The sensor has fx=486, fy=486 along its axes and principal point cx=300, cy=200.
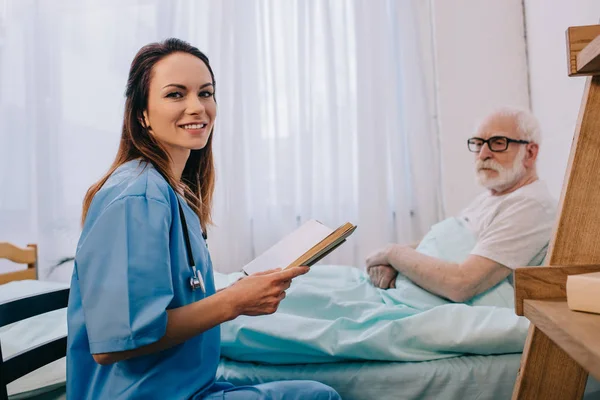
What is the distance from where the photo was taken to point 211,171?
1.14m

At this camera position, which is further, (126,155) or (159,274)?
(126,155)

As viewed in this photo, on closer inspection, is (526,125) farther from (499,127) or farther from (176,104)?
(176,104)

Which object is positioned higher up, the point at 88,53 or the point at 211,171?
the point at 88,53

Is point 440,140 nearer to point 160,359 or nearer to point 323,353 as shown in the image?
point 323,353

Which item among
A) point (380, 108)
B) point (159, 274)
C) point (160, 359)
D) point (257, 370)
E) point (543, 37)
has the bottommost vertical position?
point (257, 370)

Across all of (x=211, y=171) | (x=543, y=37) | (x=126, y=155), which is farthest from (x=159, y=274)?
(x=543, y=37)

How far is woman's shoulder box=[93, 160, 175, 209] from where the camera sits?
743mm

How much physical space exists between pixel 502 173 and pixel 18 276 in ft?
6.74

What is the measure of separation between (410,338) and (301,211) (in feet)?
4.85

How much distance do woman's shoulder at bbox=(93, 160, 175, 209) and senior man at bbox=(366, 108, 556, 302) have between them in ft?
2.84

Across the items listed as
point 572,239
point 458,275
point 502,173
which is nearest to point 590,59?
point 572,239

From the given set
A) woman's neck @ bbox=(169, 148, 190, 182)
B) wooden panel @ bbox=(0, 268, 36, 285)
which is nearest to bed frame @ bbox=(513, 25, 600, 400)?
woman's neck @ bbox=(169, 148, 190, 182)

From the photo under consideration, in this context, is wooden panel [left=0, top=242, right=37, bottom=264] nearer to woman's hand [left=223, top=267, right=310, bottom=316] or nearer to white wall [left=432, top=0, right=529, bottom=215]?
woman's hand [left=223, top=267, right=310, bottom=316]

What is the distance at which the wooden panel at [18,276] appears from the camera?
6.77 feet
